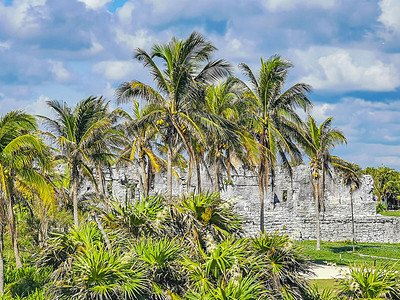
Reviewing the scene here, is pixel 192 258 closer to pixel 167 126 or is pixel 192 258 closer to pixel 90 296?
pixel 90 296

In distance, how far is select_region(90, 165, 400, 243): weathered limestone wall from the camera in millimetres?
32406

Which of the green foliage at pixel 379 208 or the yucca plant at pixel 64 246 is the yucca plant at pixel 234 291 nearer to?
the yucca plant at pixel 64 246

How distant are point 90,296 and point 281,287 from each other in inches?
141

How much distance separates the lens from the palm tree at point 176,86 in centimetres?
1758

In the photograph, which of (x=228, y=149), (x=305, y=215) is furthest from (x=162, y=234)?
(x=305, y=215)

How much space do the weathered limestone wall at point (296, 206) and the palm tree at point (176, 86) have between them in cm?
1206

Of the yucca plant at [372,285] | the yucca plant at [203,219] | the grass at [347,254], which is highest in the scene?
the yucca plant at [203,219]

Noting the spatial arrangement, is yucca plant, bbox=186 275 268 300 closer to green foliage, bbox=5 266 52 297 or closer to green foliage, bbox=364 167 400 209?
green foliage, bbox=5 266 52 297

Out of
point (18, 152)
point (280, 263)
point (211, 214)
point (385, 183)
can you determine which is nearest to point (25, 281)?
point (18, 152)

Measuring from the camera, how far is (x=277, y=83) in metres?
21.5

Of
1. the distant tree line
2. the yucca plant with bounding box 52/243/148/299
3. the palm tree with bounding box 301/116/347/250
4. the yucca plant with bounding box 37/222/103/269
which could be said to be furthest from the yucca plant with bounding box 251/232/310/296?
the palm tree with bounding box 301/116/347/250

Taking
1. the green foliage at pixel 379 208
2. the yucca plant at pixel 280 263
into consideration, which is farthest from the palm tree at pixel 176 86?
the green foliage at pixel 379 208

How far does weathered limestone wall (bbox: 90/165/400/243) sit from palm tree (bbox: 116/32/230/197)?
1206 centimetres

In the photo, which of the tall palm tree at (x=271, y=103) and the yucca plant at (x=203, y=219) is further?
the tall palm tree at (x=271, y=103)
